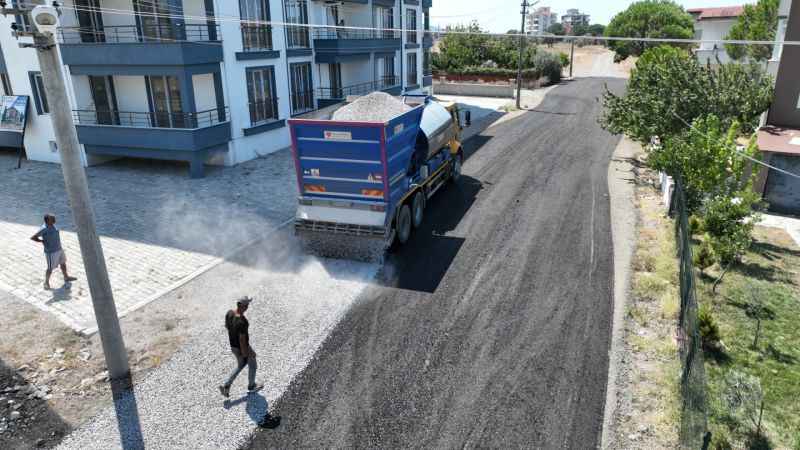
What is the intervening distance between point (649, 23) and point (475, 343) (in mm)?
90669

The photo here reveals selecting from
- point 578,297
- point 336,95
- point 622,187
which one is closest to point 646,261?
point 578,297

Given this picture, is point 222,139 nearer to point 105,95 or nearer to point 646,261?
point 105,95

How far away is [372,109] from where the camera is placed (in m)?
15.0

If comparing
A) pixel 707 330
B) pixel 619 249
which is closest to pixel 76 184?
pixel 707 330

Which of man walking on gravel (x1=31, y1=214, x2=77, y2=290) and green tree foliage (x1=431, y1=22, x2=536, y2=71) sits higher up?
green tree foliage (x1=431, y1=22, x2=536, y2=71)

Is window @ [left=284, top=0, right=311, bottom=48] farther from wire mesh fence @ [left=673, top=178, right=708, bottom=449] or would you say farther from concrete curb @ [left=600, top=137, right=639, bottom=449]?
wire mesh fence @ [left=673, top=178, right=708, bottom=449]

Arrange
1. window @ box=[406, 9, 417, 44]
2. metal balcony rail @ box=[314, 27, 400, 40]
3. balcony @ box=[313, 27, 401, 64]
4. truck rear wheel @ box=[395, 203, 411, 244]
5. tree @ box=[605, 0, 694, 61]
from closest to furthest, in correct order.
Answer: truck rear wheel @ box=[395, 203, 411, 244] < balcony @ box=[313, 27, 401, 64] < metal balcony rail @ box=[314, 27, 400, 40] < window @ box=[406, 9, 417, 44] < tree @ box=[605, 0, 694, 61]

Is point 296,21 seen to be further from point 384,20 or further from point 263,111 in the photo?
point 384,20

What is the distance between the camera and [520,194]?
19.0 meters

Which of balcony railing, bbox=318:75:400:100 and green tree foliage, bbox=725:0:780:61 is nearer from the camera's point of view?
balcony railing, bbox=318:75:400:100

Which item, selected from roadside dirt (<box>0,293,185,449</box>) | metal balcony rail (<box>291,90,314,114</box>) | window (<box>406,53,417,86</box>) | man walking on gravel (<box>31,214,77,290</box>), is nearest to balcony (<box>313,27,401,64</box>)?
metal balcony rail (<box>291,90,314,114</box>)

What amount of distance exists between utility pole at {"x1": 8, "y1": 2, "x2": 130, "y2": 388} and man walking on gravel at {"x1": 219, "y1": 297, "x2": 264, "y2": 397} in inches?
81.1

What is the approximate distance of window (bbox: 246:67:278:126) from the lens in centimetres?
2366

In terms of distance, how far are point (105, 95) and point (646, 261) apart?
2212cm
